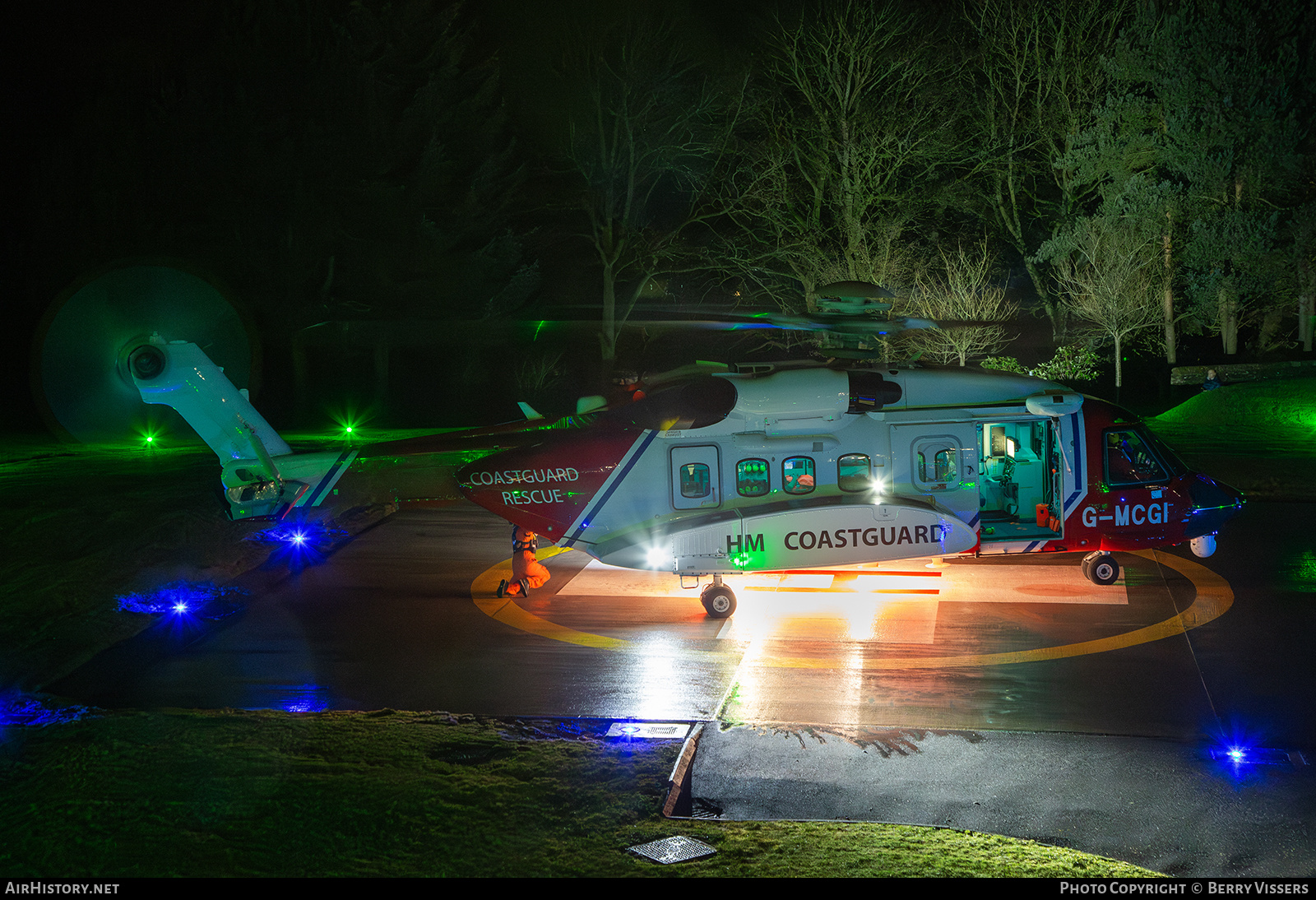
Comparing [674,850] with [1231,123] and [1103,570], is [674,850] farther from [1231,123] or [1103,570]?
[1231,123]

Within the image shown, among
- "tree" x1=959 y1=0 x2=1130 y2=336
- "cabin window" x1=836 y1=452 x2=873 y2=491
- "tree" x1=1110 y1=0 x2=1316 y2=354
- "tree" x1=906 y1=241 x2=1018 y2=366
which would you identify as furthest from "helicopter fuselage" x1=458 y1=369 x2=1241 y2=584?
"tree" x1=1110 y1=0 x2=1316 y2=354

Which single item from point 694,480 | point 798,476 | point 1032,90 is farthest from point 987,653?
point 1032,90

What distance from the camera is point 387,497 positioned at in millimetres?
18125

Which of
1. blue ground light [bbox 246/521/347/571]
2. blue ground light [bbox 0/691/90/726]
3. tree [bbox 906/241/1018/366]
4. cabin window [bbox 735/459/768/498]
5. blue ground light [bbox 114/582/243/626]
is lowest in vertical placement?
blue ground light [bbox 0/691/90/726]

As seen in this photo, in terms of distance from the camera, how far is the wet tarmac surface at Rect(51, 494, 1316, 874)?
6480 millimetres

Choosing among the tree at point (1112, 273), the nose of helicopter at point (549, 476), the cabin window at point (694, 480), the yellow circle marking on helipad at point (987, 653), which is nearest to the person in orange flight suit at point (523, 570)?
the yellow circle marking on helipad at point (987, 653)

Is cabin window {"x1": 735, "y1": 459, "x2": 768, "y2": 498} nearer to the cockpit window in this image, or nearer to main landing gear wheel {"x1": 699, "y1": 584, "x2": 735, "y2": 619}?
main landing gear wheel {"x1": 699, "y1": 584, "x2": 735, "y2": 619}

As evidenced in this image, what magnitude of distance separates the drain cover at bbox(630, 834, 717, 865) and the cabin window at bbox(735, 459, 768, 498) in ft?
18.8

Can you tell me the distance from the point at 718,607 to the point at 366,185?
26.4m

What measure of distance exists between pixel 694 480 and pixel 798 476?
1.23 meters

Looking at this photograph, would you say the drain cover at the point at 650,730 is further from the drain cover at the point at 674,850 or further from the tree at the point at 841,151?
the tree at the point at 841,151

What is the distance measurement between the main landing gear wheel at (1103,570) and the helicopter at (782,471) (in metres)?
0.02

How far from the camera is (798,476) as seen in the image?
11195 mm

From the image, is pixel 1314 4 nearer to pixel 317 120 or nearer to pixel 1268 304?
pixel 1268 304
